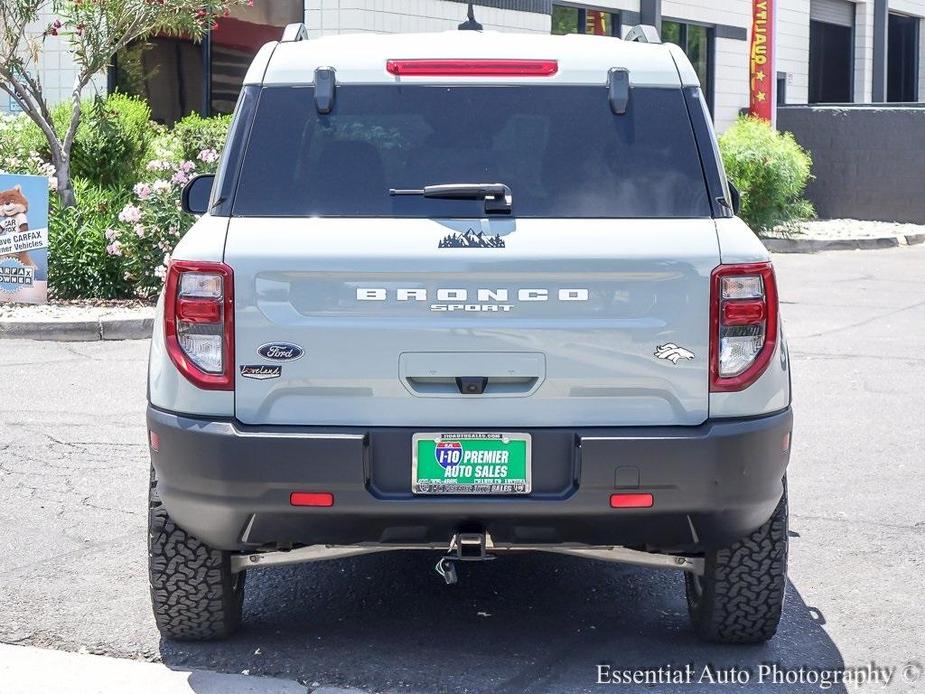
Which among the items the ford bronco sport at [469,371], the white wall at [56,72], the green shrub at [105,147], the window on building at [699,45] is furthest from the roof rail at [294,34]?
the window on building at [699,45]

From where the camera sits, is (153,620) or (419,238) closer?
(419,238)

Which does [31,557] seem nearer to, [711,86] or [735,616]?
[735,616]

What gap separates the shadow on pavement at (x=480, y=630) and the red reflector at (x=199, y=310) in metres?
1.11

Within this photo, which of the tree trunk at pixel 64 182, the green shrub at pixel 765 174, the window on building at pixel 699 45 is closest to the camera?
the tree trunk at pixel 64 182

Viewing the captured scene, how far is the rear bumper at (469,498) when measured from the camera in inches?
154

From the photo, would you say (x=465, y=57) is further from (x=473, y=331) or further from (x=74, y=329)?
(x=74, y=329)

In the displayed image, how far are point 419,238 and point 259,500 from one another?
2.82ft

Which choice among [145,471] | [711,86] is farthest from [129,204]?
[711,86]

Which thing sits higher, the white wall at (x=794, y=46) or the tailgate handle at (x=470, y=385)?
the white wall at (x=794, y=46)

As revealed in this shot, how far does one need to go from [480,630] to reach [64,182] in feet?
31.7

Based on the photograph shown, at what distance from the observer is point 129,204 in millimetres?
12703

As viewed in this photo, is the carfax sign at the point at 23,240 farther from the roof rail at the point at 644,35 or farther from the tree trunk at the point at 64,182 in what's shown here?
the roof rail at the point at 644,35

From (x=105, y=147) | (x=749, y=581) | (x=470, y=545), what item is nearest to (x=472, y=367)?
(x=470, y=545)

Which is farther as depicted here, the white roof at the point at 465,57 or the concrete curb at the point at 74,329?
the concrete curb at the point at 74,329
